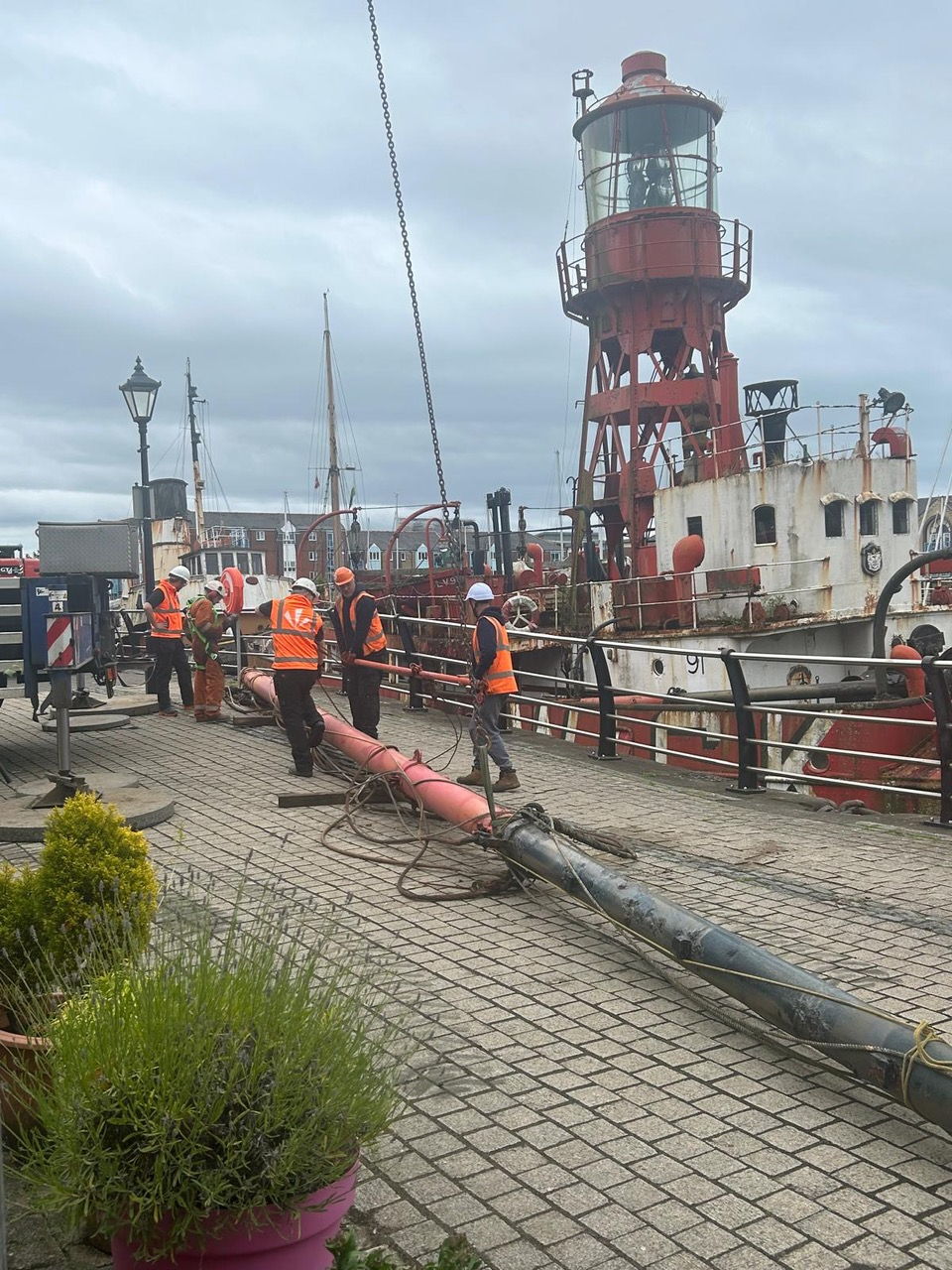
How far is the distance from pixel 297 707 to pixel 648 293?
20744 mm

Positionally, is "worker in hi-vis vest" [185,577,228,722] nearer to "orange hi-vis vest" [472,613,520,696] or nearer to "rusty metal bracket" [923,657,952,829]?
"orange hi-vis vest" [472,613,520,696]

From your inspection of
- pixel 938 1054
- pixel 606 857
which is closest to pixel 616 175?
pixel 606 857

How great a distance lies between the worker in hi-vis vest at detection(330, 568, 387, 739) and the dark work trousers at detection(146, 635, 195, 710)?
11.0 feet

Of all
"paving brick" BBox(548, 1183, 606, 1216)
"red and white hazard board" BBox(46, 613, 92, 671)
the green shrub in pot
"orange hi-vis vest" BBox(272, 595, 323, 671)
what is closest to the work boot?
"orange hi-vis vest" BBox(272, 595, 323, 671)

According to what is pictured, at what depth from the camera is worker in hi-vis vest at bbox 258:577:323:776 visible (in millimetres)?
10898

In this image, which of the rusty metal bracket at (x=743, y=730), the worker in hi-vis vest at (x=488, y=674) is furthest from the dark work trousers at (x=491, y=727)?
the rusty metal bracket at (x=743, y=730)

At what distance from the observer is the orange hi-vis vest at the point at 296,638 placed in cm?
1096

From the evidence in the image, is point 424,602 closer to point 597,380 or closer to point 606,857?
point 597,380

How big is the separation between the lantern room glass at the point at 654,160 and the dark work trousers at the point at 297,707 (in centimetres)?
2221

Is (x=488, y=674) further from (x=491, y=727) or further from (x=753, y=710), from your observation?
(x=753, y=710)

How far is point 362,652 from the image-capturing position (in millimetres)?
12180

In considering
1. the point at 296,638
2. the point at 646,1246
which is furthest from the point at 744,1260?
the point at 296,638

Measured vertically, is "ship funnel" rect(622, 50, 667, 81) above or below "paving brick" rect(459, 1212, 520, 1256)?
above

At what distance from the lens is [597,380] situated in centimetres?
2986
